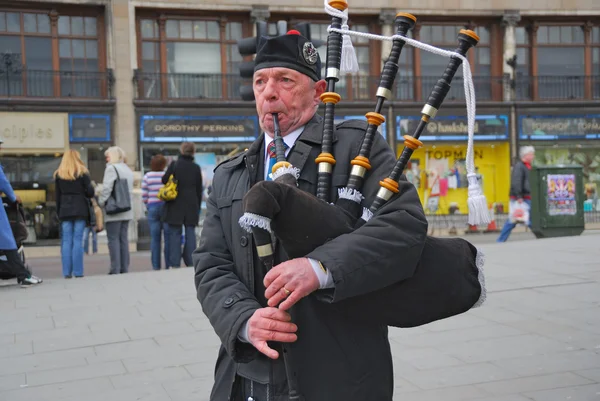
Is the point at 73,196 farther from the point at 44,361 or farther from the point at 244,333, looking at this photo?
the point at 244,333

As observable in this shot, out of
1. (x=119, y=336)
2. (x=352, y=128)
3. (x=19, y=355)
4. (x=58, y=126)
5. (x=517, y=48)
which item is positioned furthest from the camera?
(x=517, y=48)

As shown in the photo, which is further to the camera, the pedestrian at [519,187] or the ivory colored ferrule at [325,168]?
the pedestrian at [519,187]

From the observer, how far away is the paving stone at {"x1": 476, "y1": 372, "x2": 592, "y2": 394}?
4534mm

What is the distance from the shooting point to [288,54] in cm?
246

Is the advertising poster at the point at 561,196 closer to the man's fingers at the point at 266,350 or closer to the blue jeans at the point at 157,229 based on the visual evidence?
the blue jeans at the point at 157,229

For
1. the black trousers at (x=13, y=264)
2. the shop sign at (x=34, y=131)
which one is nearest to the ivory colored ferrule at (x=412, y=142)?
the black trousers at (x=13, y=264)

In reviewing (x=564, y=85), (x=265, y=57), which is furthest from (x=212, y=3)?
(x=265, y=57)

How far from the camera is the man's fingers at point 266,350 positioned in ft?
7.04

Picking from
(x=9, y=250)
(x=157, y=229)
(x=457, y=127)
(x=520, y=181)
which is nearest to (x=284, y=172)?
(x=9, y=250)

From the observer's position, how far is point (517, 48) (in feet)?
96.3

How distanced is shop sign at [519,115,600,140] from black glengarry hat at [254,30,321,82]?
27.4 m

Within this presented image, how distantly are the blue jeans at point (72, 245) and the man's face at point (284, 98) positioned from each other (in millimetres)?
8517

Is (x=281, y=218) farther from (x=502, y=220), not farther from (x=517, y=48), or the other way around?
(x=517, y=48)

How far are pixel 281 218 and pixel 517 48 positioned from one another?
29492mm
